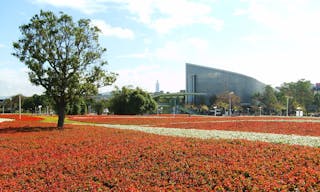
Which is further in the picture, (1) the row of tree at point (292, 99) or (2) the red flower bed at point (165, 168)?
(1) the row of tree at point (292, 99)

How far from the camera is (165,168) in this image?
761 centimetres

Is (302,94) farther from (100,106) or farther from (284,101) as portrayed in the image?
(100,106)

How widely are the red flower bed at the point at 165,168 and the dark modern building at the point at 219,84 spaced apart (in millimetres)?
96235

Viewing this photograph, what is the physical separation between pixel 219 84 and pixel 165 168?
334 feet

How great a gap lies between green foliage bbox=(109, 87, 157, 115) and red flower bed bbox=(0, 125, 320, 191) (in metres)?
41.9

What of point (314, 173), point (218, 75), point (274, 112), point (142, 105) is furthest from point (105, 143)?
point (218, 75)

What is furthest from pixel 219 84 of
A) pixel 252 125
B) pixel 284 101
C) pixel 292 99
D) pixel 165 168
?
pixel 165 168

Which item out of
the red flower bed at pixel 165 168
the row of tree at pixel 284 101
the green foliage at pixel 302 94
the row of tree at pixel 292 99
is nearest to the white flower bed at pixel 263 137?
the red flower bed at pixel 165 168

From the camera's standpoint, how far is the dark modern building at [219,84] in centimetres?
10600

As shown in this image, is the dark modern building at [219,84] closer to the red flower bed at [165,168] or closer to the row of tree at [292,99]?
the row of tree at [292,99]

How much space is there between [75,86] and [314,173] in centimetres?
1488

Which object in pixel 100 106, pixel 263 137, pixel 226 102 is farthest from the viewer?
pixel 226 102

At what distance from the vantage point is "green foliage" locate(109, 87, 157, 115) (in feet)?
173

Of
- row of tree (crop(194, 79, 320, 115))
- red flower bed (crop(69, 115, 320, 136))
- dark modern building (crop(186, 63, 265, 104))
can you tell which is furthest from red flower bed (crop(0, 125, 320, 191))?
dark modern building (crop(186, 63, 265, 104))
